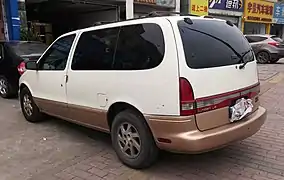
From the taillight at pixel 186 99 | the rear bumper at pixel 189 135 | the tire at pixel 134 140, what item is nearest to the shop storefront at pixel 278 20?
the rear bumper at pixel 189 135

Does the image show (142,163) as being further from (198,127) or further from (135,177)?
(198,127)

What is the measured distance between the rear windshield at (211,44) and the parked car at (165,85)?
1 cm

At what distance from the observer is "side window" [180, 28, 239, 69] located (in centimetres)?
318

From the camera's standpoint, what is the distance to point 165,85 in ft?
10.3

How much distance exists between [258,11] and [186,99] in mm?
25775

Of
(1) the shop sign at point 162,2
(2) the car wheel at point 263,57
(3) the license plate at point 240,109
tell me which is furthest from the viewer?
(2) the car wheel at point 263,57

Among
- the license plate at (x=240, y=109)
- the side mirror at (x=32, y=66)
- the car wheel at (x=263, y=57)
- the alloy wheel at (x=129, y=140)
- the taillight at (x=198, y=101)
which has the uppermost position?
the side mirror at (x=32, y=66)

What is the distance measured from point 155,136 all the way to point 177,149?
286 millimetres

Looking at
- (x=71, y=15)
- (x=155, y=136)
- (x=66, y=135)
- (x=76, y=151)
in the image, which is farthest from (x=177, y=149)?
(x=71, y=15)

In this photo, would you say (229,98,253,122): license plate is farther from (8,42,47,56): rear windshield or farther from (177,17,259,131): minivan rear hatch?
(8,42,47,56): rear windshield

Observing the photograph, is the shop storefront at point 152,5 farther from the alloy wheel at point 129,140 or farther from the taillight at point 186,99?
the taillight at point 186,99

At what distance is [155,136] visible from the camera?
333 cm

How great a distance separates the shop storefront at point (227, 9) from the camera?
2109 cm

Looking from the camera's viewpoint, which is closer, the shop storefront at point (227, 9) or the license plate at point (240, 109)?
the license plate at point (240, 109)
